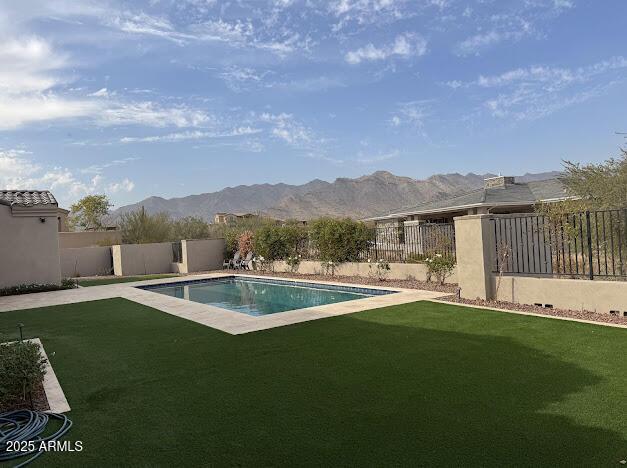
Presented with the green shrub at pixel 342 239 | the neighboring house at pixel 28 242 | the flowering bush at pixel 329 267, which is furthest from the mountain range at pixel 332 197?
the neighboring house at pixel 28 242

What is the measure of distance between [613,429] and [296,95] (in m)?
29.4

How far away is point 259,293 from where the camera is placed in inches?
659

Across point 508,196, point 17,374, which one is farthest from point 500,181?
point 17,374

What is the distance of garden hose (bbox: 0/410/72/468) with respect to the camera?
401cm

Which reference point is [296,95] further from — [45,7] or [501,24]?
[45,7]

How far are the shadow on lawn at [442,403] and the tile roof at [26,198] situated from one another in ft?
52.0

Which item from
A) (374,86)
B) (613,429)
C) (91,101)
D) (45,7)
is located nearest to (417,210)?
(374,86)

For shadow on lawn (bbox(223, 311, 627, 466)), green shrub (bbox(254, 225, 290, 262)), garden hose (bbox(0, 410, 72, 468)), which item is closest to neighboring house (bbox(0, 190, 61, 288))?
green shrub (bbox(254, 225, 290, 262))

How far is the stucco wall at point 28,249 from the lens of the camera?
676 inches

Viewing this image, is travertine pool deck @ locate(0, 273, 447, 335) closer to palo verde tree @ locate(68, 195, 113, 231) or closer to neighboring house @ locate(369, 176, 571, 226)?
neighboring house @ locate(369, 176, 571, 226)

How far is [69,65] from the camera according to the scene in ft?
57.8

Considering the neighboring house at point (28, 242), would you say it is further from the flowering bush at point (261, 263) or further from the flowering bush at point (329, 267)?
the flowering bush at point (329, 267)

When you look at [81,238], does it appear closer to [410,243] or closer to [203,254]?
[203,254]

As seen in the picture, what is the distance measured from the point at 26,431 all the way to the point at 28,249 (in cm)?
1580
